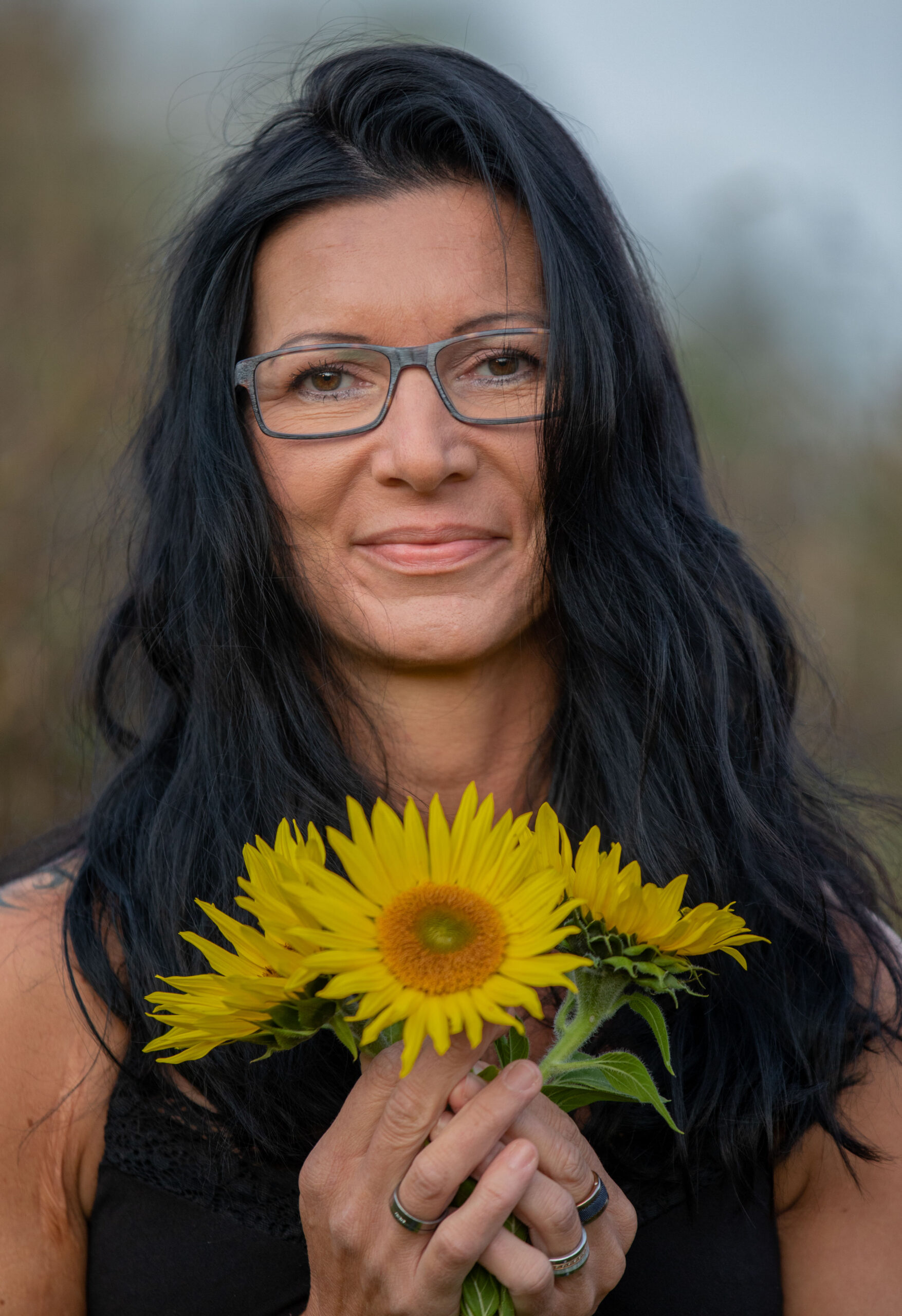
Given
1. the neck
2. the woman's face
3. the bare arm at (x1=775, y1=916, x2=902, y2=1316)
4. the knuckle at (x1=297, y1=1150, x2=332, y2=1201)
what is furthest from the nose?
the bare arm at (x1=775, y1=916, x2=902, y2=1316)

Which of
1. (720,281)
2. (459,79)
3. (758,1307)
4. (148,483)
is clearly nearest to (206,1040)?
(758,1307)

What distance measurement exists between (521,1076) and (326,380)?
1.18 m

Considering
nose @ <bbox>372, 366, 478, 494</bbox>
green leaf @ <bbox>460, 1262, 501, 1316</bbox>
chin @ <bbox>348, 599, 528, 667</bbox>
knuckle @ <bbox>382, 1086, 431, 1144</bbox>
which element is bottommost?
green leaf @ <bbox>460, 1262, 501, 1316</bbox>

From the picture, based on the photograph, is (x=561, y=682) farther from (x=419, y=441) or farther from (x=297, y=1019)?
(x=297, y=1019)

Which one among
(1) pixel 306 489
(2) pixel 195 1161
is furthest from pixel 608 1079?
(1) pixel 306 489

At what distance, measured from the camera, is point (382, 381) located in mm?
1840

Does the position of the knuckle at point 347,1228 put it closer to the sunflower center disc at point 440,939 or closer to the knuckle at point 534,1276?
the knuckle at point 534,1276

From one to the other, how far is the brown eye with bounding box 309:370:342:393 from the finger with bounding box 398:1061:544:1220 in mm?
1152

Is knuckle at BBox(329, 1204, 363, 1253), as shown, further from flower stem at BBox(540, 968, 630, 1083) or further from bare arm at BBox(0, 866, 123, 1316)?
bare arm at BBox(0, 866, 123, 1316)

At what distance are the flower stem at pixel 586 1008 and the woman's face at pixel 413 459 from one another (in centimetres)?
81

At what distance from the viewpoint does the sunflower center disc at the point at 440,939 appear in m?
0.95

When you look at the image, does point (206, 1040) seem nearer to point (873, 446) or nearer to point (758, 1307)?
point (758, 1307)

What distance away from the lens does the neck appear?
2021mm

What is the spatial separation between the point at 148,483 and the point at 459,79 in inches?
38.5
